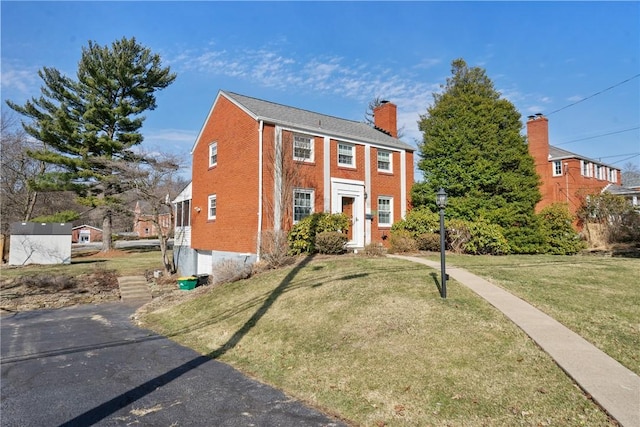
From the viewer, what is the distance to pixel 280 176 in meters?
16.0

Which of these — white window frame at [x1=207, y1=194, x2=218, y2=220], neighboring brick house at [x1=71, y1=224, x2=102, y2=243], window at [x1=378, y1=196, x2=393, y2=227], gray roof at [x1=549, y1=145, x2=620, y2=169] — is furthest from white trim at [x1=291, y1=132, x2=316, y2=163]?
neighboring brick house at [x1=71, y1=224, x2=102, y2=243]

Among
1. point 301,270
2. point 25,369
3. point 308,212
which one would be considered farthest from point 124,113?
point 25,369

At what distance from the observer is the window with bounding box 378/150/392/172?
19.8 metres

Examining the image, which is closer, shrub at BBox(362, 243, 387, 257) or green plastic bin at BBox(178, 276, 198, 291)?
shrub at BBox(362, 243, 387, 257)

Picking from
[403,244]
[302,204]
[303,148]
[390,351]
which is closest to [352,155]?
[303,148]

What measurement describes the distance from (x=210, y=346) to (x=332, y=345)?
3.01 meters

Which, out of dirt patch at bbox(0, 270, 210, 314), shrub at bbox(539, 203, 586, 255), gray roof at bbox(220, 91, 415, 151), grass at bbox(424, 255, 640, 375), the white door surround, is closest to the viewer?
grass at bbox(424, 255, 640, 375)

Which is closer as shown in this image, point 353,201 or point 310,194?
point 310,194

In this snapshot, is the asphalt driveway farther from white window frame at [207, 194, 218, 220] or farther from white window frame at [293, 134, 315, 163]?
white window frame at [207, 194, 218, 220]

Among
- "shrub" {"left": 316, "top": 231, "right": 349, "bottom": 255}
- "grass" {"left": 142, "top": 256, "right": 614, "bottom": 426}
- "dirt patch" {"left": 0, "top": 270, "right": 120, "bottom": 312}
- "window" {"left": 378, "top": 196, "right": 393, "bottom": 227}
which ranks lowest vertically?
"dirt patch" {"left": 0, "top": 270, "right": 120, "bottom": 312}

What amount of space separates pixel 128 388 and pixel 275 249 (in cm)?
836

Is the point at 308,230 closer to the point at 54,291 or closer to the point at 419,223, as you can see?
the point at 419,223

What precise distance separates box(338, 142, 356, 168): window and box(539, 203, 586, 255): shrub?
9.43m

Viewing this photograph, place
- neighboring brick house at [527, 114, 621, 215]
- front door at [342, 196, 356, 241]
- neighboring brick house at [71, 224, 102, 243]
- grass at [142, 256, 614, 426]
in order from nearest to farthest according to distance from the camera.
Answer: grass at [142, 256, 614, 426] < front door at [342, 196, 356, 241] < neighboring brick house at [527, 114, 621, 215] < neighboring brick house at [71, 224, 102, 243]
